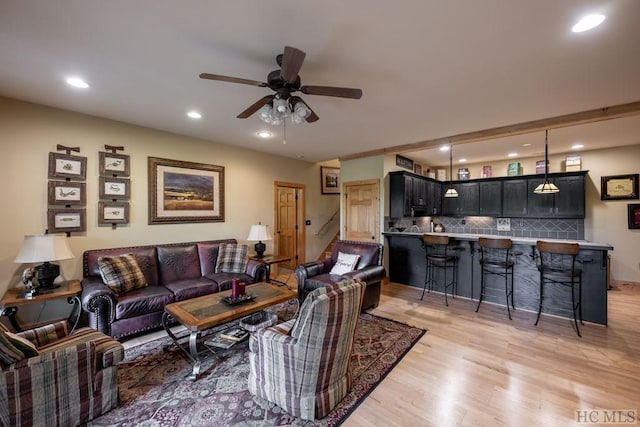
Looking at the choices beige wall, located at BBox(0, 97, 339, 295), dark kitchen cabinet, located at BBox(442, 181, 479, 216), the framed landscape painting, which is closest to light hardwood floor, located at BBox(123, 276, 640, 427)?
beige wall, located at BBox(0, 97, 339, 295)

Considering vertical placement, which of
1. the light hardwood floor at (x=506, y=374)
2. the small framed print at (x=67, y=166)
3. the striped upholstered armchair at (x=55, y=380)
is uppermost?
the small framed print at (x=67, y=166)

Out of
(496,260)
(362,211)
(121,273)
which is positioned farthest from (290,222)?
(496,260)

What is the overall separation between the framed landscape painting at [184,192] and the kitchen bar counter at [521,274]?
10.9ft

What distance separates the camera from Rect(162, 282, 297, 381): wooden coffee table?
2.22 meters

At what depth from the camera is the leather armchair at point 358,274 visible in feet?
11.9

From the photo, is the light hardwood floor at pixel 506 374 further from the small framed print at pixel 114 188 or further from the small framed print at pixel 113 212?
the small framed print at pixel 114 188

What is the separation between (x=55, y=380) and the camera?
1.65 metres

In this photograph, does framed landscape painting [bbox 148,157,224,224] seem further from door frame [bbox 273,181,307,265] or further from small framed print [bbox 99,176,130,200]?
door frame [bbox 273,181,307,265]

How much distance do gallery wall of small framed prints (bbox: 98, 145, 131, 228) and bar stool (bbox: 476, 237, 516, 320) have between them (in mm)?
5120

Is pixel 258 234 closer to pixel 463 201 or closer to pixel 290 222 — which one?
pixel 290 222

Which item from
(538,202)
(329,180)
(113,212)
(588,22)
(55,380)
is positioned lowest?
(55,380)

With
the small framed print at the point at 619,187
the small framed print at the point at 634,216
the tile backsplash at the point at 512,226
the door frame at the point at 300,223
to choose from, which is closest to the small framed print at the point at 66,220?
the door frame at the point at 300,223

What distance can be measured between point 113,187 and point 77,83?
1446mm

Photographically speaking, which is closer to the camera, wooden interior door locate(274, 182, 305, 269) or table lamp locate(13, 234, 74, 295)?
table lamp locate(13, 234, 74, 295)
